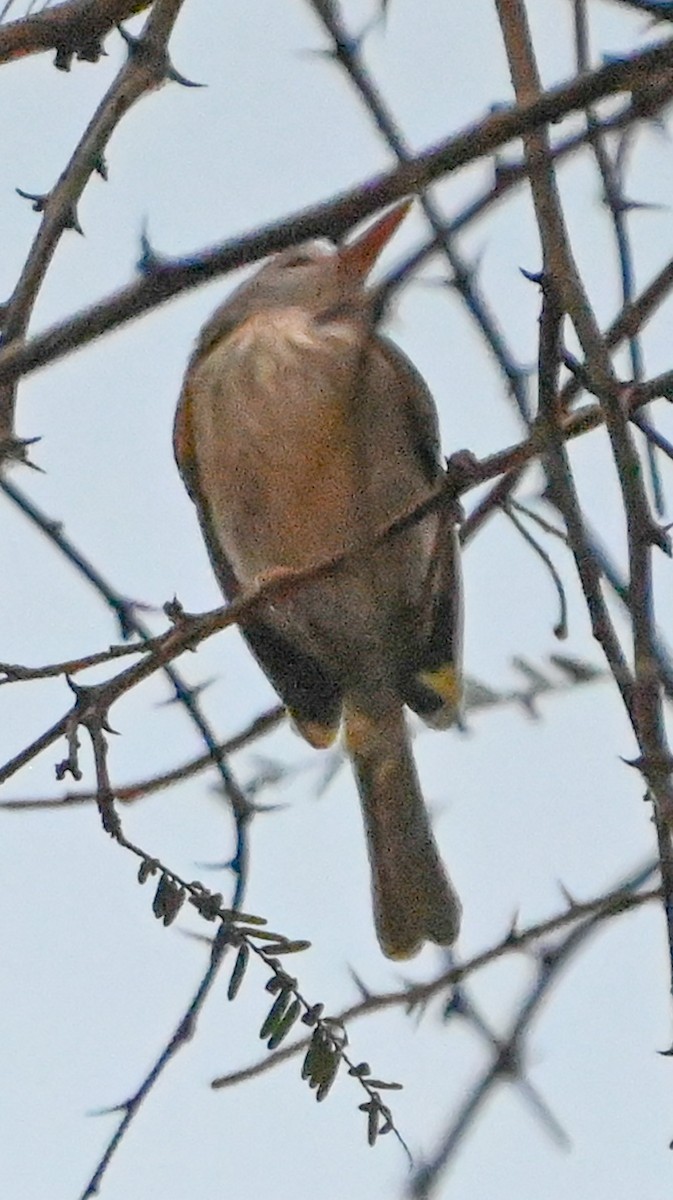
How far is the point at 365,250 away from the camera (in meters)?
4.19

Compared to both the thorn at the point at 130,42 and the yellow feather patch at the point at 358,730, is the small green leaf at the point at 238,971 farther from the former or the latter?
the yellow feather patch at the point at 358,730

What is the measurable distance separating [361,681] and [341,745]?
154 millimetres

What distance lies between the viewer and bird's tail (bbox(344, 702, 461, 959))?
3801 mm

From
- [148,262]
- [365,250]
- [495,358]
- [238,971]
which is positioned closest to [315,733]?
[365,250]

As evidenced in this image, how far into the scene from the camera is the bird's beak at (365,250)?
4051mm

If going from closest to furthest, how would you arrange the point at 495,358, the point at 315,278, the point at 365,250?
the point at 495,358, the point at 365,250, the point at 315,278

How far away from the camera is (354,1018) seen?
8.58 feet

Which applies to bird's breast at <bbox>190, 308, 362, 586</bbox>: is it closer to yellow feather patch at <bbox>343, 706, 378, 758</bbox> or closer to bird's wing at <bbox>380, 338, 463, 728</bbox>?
bird's wing at <bbox>380, 338, 463, 728</bbox>

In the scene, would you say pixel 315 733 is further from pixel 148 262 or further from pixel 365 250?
pixel 148 262

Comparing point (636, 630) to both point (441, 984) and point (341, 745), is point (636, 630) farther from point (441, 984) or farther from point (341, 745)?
point (341, 745)

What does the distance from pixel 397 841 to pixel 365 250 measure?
55.3 inches

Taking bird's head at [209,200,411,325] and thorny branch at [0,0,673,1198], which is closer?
thorny branch at [0,0,673,1198]

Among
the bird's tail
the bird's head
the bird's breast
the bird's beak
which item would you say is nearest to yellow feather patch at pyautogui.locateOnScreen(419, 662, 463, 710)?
the bird's tail

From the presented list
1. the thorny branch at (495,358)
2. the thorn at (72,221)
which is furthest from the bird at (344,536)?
the thorn at (72,221)
